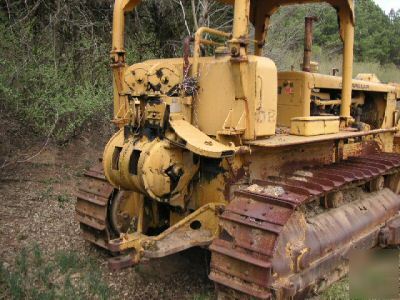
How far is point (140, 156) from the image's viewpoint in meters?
3.90

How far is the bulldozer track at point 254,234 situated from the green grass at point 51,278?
1.33m

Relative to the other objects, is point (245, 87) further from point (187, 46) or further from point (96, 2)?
point (96, 2)

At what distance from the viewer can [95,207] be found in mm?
5000

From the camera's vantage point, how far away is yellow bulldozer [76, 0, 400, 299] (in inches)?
143

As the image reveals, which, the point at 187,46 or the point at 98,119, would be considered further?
the point at 98,119

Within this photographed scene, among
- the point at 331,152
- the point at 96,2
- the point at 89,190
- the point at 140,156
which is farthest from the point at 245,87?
the point at 96,2

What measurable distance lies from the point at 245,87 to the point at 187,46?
26.8 inches

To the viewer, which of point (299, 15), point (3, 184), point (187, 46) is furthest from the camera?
point (299, 15)

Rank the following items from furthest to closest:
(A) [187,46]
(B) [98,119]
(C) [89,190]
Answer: (B) [98,119]
(C) [89,190]
(A) [187,46]

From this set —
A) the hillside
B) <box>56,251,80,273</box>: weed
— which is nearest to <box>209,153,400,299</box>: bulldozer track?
<box>56,251,80,273</box>: weed

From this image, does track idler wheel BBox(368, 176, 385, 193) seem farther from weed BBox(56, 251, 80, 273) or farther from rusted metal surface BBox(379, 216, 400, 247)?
weed BBox(56, 251, 80, 273)

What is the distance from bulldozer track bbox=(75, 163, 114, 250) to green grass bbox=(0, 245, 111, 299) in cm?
28

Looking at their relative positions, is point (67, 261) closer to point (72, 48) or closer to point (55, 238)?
point (55, 238)

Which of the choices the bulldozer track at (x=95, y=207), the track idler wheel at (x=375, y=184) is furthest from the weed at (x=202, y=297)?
the track idler wheel at (x=375, y=184)
